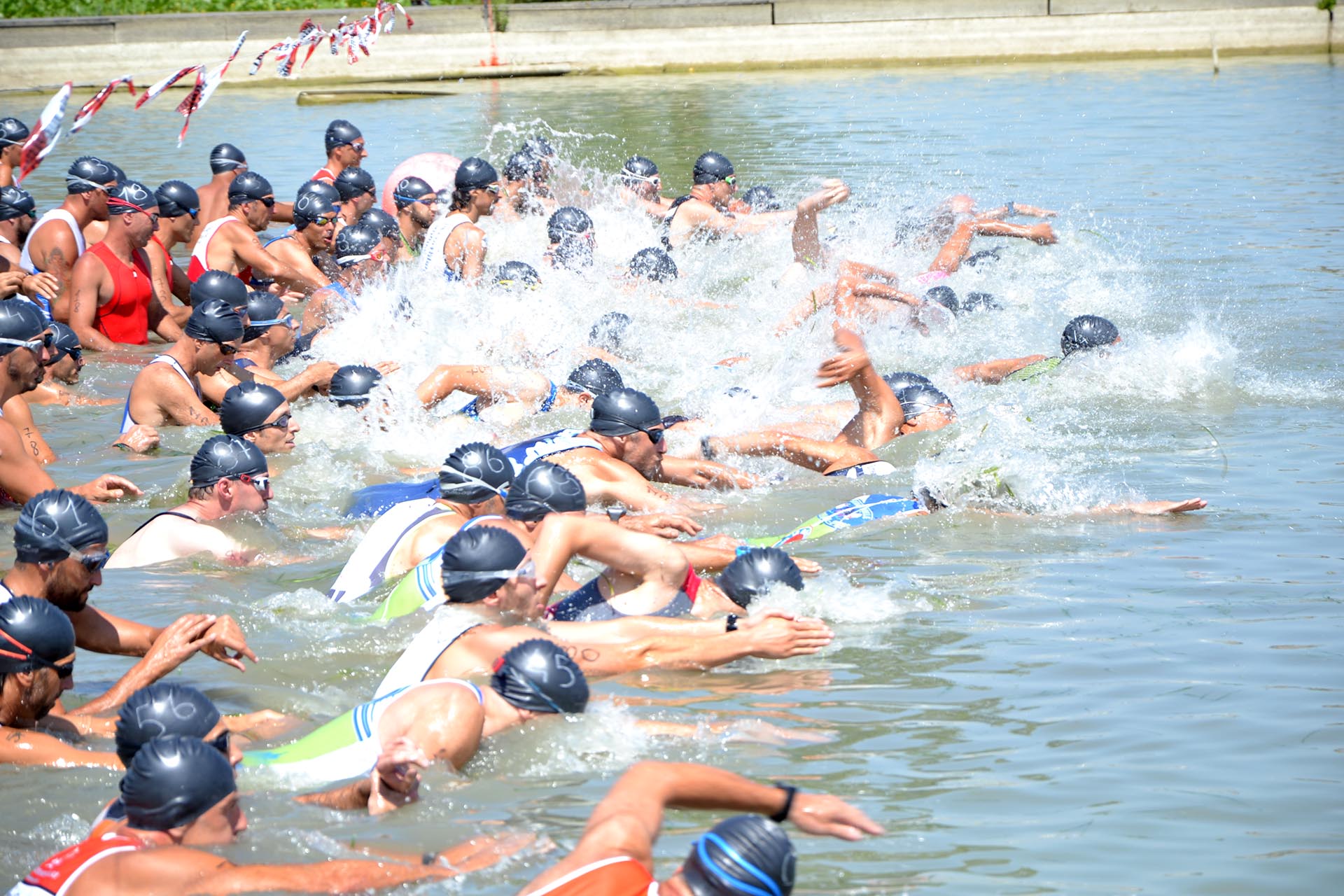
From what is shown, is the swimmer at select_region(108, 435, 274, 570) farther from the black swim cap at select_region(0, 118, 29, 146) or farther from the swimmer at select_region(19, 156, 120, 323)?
the black swim cap at select_region(0, 118, 29, 146)

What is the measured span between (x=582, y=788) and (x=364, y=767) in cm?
72

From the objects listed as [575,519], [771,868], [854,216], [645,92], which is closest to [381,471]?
[575,519]

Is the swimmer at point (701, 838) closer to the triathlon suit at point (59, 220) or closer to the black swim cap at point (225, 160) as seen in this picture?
the triathlon suit at point (59, 220)

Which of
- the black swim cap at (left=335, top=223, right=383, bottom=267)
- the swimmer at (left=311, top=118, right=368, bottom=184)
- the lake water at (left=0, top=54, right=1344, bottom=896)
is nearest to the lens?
the lake water at (left=0, top=54, right=1344, bottom=896)

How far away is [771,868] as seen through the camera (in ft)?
9.66

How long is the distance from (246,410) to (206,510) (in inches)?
40.6

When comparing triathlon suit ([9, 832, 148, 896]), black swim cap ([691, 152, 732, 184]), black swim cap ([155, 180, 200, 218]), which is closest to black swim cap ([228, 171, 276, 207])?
black swim cap ([155, 180, 200, 218])

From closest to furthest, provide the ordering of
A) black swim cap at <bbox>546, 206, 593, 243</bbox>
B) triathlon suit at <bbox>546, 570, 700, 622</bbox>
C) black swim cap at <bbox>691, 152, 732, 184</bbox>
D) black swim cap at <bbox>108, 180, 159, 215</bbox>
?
triathlon suit at <bbox>546, 570, 700, 622</bbox>
black swim cap at <bbox>108, 180, 159, 215</bbox>
black swim cap at <bbox>546, 206, 593, 243</bbox>
black swim cap at <bbox>691, 152, 732, 184</bbox>

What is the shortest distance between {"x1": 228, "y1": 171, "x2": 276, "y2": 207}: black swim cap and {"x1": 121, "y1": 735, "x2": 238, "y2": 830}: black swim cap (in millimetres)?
8814

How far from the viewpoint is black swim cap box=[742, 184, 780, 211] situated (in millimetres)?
14391

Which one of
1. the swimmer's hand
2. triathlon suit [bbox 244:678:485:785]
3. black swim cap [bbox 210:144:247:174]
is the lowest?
triathlon suit [bbox 244:678:485:785]

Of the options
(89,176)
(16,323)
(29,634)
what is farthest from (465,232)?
(29,634)

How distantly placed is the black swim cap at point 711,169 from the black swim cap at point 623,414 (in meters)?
7.08

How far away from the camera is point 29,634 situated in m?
4.50
